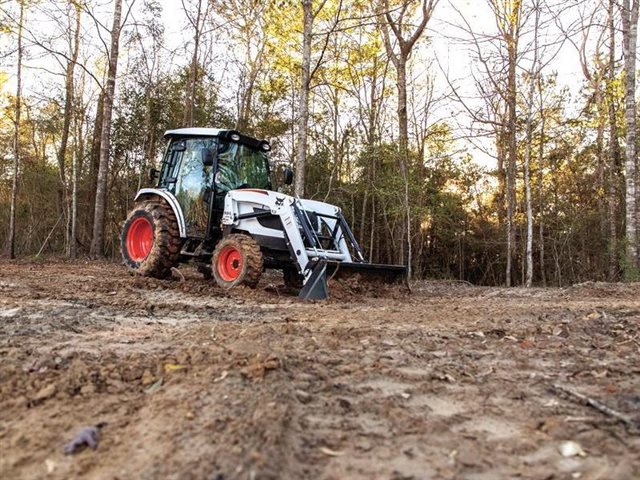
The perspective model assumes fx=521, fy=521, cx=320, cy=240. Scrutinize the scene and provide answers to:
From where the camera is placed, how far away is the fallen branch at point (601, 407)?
2.12 metres

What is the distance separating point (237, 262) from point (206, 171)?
176cm

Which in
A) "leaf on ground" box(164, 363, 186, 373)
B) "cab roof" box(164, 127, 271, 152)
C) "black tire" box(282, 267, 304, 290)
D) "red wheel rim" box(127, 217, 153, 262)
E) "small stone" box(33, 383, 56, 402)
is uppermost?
"cab roof" box(164, 127, 271, 152)

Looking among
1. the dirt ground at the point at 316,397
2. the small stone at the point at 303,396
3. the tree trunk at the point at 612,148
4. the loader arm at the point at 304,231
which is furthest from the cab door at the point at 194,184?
the tree trunk at the point at 612,148

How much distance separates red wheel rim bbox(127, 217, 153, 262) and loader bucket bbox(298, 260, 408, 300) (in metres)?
3.68

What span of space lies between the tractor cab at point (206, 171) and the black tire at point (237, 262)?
2.73 feet

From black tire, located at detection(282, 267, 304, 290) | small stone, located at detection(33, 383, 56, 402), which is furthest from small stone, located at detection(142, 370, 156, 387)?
black tire, located at detection(282, 267, 304, 290)

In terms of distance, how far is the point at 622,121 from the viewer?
15.3 meters

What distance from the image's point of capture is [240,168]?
8.41 m

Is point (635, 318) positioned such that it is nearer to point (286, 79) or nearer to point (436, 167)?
point (436, 167)

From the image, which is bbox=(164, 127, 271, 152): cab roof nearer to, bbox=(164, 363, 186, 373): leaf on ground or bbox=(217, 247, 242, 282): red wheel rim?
bbox=(217, 247, 242, 282): red wheel rim

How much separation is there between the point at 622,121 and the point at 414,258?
8.25 m

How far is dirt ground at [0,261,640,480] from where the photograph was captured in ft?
5.91

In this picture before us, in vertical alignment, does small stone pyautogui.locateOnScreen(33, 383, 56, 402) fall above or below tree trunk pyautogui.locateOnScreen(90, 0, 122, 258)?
below

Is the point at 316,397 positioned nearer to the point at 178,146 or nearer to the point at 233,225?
the point at 233,225
